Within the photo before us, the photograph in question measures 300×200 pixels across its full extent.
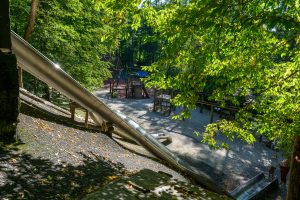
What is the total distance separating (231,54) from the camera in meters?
5.76

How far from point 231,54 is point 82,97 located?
→ 3.77 m

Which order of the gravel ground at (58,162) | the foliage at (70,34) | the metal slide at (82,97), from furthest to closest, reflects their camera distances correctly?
1. the foliage at (70,34)
2. the metal slide at (82,97)
3. the gravel ground at (58,162)

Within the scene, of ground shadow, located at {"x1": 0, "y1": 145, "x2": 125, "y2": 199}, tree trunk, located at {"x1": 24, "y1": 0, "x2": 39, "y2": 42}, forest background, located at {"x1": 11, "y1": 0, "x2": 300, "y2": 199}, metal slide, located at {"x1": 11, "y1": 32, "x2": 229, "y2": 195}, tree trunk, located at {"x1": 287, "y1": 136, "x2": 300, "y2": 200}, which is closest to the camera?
ground shadow, located at {"x1": 0, "y1": 145, "x2": 125, "y2": 199}

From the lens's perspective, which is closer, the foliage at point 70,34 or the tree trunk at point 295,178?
the tree trunk at point 295,178

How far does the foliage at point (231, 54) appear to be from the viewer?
4477 millimetres

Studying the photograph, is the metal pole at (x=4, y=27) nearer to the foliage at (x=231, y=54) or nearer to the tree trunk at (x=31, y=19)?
the foliage at (x=231, y=54)

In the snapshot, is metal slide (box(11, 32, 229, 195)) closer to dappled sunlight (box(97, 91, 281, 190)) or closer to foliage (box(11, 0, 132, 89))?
dappled sunlight (box(97, 91, 281, 190))


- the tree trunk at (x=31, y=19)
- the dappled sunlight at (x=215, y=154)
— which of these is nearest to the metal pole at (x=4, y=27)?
the tree trunk at (x=31, y=19)

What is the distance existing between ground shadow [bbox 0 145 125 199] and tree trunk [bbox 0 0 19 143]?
45 cm

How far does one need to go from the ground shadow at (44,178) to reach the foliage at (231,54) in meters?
2.35

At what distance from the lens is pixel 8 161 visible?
13.7ft

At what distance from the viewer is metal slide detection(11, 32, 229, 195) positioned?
6133 millimetres

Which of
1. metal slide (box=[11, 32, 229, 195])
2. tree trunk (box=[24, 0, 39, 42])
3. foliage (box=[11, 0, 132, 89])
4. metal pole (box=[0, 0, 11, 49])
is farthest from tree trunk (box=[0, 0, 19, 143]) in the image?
tree trunk (box=[24, 0, 39, 42])

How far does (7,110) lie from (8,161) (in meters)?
0.88
